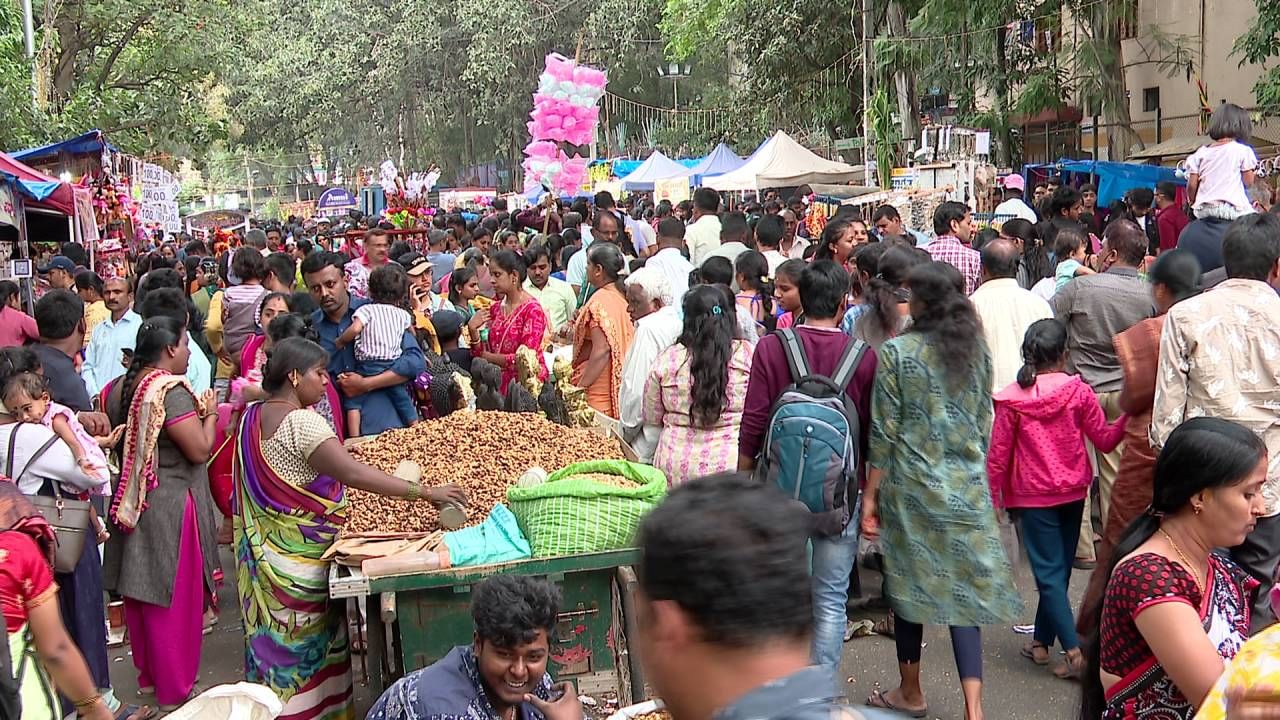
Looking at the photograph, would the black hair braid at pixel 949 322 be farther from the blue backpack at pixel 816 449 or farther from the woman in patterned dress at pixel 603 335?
the woman in patterned dress at pixel 603 335

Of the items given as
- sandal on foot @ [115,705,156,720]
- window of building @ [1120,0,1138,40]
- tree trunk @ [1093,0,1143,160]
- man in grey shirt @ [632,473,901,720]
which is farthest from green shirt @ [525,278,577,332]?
window of building @ [1120,0,1138,40]

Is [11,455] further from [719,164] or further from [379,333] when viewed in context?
[719,164]

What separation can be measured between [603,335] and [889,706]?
107 inches

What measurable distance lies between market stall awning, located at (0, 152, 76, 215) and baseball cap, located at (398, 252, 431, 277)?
408cm

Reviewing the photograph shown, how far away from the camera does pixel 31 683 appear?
3.22m

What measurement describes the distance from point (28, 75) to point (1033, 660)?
53.5 feet

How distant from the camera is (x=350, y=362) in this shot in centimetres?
648

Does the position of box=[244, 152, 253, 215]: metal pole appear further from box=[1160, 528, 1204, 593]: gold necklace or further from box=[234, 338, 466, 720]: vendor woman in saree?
box=[1160, 528, 1204, 593]: gold necklace

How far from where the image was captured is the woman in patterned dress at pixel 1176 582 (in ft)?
8.67

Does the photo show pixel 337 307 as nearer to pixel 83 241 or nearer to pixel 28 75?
pixel 83 241

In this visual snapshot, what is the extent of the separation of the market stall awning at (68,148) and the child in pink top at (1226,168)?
38.3 feet

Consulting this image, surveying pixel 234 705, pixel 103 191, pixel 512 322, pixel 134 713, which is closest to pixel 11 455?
pixel 234 705

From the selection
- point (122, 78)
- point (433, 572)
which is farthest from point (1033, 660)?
point (122, 78)

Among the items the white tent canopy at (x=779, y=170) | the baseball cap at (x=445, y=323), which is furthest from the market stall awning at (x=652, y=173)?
the baseball cap at (x=445, y=323)
